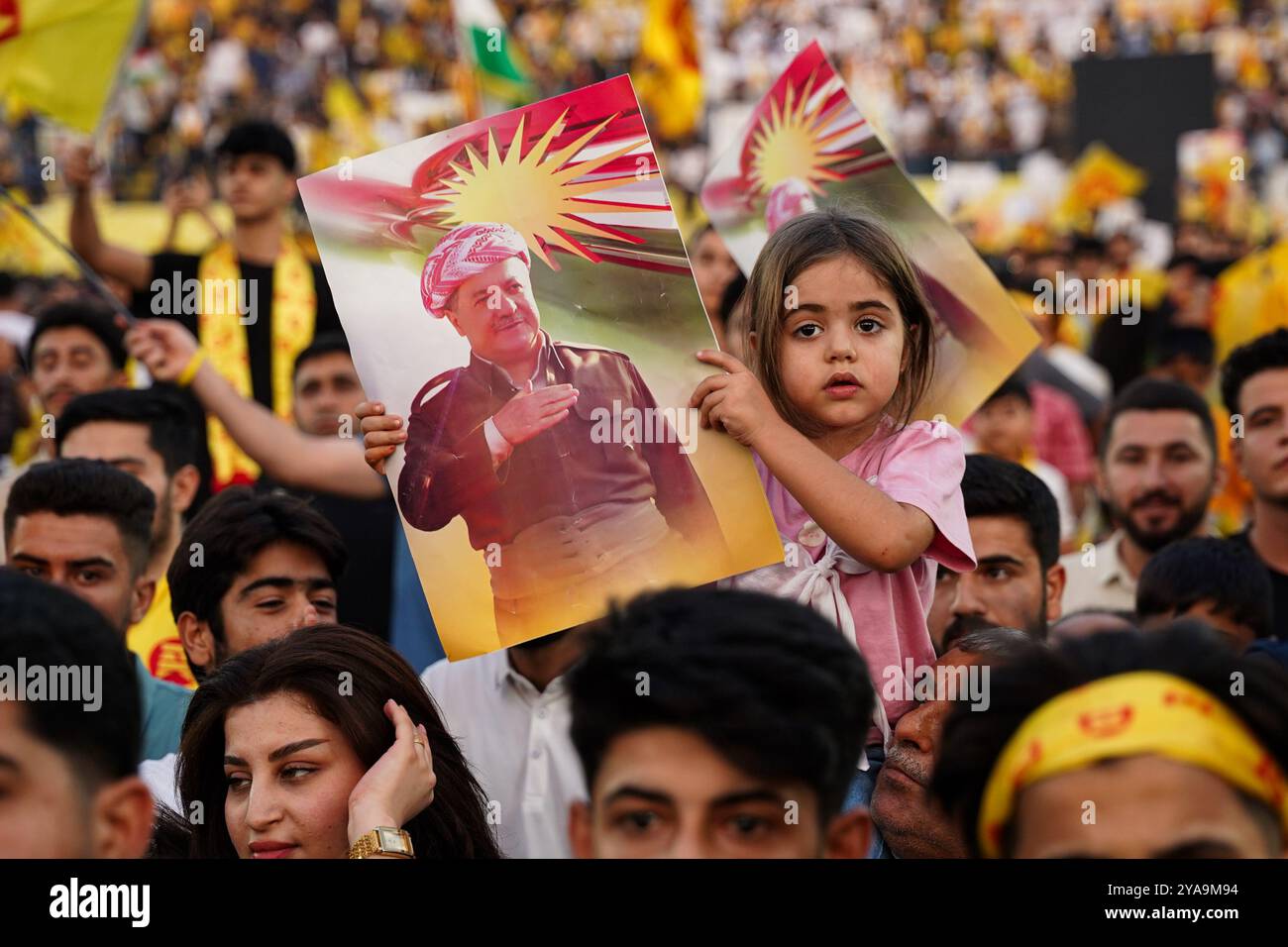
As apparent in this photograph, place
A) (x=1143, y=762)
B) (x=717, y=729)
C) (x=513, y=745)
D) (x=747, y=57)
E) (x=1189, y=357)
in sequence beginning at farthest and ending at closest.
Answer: (x=747, y=57), (x=1189, y=357), (x=513, y=745), (x=717, y=729), (x=1143, y=762)

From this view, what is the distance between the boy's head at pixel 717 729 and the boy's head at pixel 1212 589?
2048 mm

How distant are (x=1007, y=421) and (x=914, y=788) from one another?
3.79 m

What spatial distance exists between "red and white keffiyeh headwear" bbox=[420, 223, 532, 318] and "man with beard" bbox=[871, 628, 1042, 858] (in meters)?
0.96

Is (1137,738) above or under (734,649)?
under

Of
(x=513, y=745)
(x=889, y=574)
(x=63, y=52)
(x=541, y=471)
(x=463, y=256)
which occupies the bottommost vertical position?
(x=513, y=745)

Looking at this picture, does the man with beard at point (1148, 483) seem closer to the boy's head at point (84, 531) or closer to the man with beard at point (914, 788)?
the man with beard at point (914, 788)

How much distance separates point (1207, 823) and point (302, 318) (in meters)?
4.61

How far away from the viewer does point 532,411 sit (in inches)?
109

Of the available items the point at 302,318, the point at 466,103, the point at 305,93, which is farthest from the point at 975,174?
the point at 302,318

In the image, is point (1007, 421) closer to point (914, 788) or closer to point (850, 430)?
point (850, 430)

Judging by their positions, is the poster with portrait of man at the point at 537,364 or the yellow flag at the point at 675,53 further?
the yellow flag at the point at 675,53

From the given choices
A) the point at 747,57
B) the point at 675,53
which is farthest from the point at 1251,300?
the point at 747,57

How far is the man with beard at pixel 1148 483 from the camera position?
503 centimetres

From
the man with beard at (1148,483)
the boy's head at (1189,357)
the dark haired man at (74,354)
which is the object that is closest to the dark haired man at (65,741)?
the man with beard at (1148,483)
